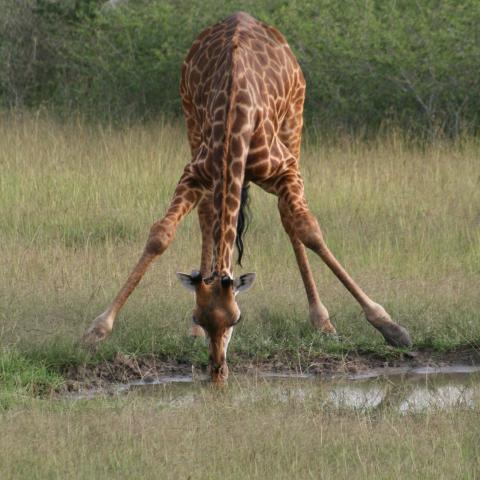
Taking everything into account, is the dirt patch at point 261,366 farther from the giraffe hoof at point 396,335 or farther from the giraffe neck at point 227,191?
the giraffe neck at point 227,191

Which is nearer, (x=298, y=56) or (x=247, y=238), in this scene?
(x=247, y=238)

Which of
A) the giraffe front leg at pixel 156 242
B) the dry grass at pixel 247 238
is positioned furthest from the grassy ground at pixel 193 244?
the giraffe front leg at pixel 156 242

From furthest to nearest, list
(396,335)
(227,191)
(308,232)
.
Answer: (308,232), (396,335), (227,191)

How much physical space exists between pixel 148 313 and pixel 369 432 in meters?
2.35

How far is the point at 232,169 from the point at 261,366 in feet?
3.47

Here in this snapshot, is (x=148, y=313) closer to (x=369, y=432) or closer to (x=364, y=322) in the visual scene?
(x=364, y=322)

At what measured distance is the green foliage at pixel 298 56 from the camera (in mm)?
13359

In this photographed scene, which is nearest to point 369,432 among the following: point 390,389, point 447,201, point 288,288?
point 390,389

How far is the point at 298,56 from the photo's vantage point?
14.1m

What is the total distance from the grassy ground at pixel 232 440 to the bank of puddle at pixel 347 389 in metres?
0.06

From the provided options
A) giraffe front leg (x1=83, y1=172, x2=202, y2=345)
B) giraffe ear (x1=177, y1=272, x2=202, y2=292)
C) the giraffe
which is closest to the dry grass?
giraffe front leg (x1=83, y1=172, x2=202, y2=345)

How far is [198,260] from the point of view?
883 centimetres

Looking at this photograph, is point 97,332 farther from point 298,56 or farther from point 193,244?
point 298,56

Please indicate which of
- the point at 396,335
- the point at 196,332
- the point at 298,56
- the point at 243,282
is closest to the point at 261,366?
the point at 196,332
